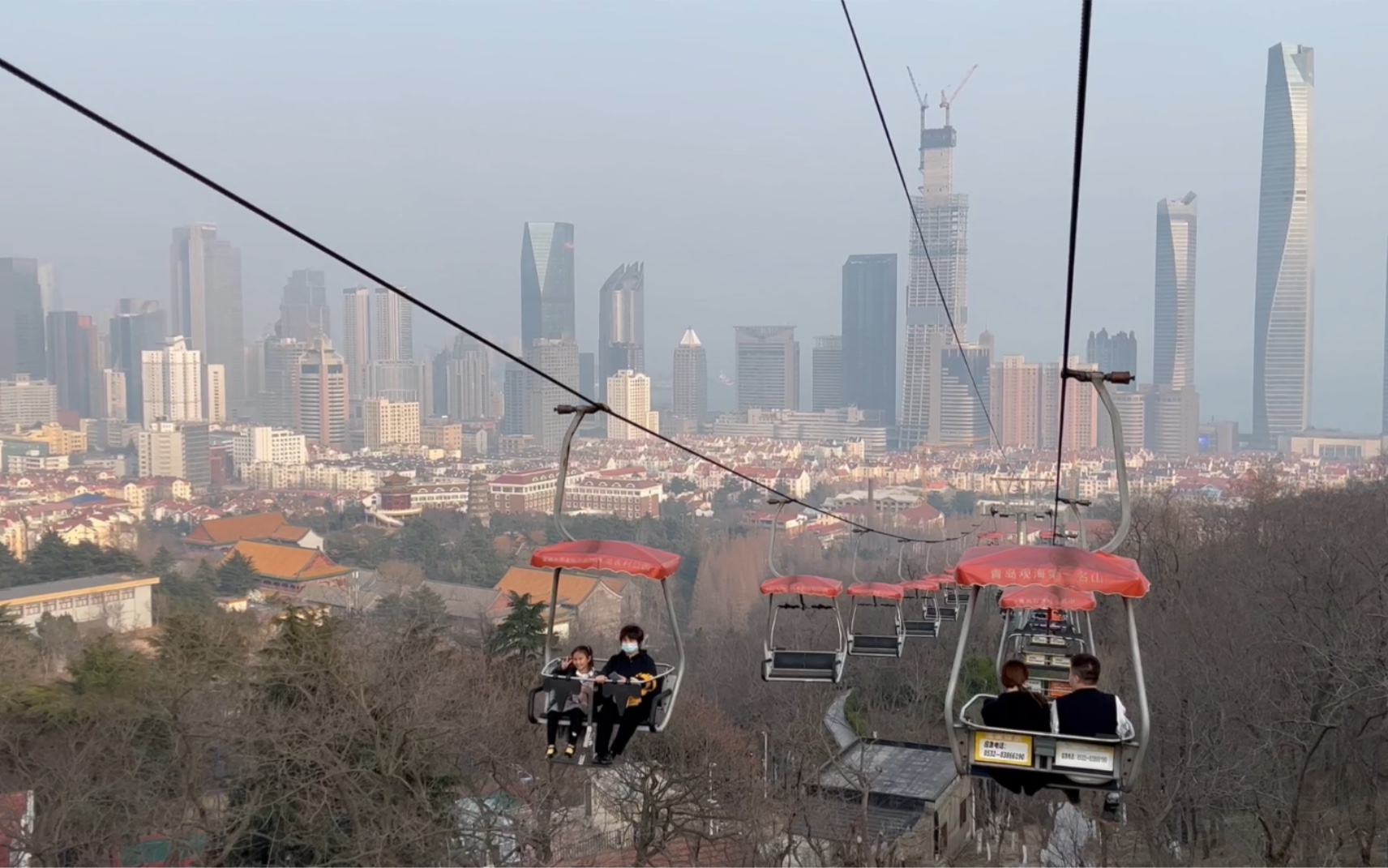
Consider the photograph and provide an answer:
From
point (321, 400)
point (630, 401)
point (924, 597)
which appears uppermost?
point (321, 400)

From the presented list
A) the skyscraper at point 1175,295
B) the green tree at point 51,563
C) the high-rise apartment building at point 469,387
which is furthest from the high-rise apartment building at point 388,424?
the skyscraper at point 1175,295

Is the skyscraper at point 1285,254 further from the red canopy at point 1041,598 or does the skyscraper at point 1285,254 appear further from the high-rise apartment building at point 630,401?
the red canopy at point 1041,598

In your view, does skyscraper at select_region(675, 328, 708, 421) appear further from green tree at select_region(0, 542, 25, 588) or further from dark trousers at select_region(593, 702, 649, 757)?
dark trousers at select_region(593, 702, 649, 757)

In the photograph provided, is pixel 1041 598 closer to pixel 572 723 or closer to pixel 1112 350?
pixel 572 723

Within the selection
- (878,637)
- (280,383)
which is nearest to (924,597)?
(878,637)

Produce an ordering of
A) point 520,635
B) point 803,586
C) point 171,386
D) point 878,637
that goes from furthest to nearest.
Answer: point 171,386
point 520,635
point 878,637
point 803,586

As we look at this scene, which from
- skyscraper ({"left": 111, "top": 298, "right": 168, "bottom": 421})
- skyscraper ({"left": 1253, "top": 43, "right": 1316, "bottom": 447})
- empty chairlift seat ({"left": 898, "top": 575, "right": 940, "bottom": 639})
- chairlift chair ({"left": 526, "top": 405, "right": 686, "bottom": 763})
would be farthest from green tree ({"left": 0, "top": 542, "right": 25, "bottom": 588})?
skyscraper ({"left": 1253, "top": 43, "right": 1316, "bottom": 447})
